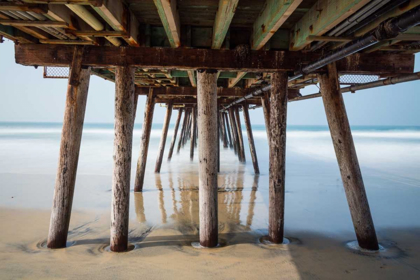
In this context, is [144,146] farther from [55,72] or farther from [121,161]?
[121,161]

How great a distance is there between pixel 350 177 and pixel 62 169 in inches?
135

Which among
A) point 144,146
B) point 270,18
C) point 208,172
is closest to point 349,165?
point 208,172

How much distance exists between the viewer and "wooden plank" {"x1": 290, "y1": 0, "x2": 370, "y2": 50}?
8.41ft

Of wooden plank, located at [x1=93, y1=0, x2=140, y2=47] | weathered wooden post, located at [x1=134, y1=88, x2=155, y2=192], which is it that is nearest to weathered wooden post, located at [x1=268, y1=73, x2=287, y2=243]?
wooden plank, located at [x1=93, y1=0, x2=140, y2=47]

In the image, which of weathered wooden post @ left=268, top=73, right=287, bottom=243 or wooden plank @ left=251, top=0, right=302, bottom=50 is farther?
weathered wooden post @ left=268, top=73, right=287, bottom=243

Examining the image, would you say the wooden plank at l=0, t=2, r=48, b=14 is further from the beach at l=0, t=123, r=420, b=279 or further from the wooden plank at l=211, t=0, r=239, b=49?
the beach at l=0, t=123, r=420, b=279

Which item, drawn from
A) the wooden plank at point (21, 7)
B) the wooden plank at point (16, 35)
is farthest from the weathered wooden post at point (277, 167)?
the wooden plank at point (16, 35)

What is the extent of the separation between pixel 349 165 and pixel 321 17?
179 centimetres

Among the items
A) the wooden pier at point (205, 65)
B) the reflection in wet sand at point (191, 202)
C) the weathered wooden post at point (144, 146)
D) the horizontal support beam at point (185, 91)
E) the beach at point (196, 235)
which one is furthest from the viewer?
the horizontal support beam at point (185, 91)

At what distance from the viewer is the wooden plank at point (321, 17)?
256cm

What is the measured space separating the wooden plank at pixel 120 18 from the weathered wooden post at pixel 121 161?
0.44m

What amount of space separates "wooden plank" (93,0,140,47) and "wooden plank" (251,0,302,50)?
1.35 m

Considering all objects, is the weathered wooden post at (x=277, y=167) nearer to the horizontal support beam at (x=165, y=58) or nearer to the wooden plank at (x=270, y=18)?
the horizontal support beam at (x=165, y=58)

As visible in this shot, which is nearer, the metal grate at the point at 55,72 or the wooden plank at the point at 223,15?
the wooden plank at the point at 223,15
